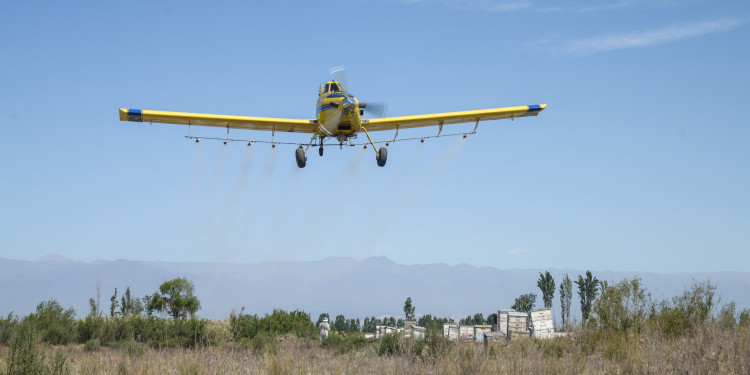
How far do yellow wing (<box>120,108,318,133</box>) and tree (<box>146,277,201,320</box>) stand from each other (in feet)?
154

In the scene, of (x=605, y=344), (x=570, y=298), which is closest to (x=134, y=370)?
(x=570, y=298)

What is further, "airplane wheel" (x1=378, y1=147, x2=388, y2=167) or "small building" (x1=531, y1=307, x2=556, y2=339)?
"small building" (x1=531, y1=307, x2=556, y2=339)

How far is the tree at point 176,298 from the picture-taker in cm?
7302

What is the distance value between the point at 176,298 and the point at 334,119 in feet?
170

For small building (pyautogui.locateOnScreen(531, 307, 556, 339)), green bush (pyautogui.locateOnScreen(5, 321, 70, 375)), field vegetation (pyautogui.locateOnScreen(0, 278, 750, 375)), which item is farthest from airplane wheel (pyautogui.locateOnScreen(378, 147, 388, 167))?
green bush (pyautogui.locateOnScreen(5, 321, 70, 375))

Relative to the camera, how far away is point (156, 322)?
32.2 metres

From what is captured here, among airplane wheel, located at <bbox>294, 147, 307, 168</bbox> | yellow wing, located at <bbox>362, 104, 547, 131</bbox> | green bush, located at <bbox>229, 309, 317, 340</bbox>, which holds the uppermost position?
yellow wing, located at <bbox>362, 104, 547, 131</bbox>

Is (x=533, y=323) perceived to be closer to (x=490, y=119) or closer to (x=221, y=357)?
(x=490, y=119)

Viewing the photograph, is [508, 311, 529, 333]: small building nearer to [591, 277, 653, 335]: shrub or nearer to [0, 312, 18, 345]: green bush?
[591, 277, 653, 335]: shrub

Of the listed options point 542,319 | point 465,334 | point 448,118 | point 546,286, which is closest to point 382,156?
point 448,118

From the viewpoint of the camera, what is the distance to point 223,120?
3022 cm

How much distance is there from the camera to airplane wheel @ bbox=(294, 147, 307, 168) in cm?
2905

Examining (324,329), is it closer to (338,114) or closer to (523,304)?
(338,114)

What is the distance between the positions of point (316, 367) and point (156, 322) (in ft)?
73.8
